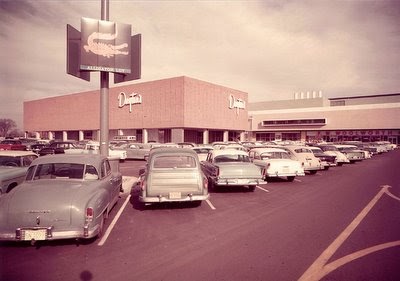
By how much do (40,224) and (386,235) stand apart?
6999 mm

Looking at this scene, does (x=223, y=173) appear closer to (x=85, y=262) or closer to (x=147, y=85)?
(x=85, y=262)

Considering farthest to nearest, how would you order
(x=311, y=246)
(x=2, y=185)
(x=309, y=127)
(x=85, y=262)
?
(x=309, y=127) → (x=2, y=185) → (x=311, y=246) → (x=85, y=262)

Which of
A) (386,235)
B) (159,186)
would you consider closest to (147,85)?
(159,186)

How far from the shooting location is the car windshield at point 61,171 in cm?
670

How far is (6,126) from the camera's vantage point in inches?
4808

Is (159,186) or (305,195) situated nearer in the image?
(159,186)

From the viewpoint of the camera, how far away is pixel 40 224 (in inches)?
211

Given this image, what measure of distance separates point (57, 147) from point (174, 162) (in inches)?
687

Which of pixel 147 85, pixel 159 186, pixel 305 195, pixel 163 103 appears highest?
pixel 147 85

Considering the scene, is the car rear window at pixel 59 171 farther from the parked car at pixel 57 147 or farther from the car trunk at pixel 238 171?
the parked car at pixel 57 147

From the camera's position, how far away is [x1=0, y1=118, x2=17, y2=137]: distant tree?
119213 millimetres

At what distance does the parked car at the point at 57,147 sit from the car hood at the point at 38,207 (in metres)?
17.0

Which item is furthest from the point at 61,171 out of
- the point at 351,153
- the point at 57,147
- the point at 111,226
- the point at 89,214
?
the point at 351,153

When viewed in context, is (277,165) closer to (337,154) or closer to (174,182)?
(174,182)
